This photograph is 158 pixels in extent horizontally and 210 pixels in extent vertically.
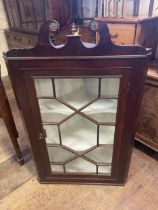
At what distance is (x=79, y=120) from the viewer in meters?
1.06

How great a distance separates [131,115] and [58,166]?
622 millimetres

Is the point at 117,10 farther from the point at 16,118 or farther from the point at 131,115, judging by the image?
the point at 16,118

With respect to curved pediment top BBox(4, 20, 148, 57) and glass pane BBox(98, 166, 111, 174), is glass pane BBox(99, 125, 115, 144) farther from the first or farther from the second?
curved pediment top BBox(4, 20, 148, 57)

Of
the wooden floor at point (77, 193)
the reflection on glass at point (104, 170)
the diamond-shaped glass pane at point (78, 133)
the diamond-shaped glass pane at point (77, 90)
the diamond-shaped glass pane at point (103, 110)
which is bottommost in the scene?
the wooden floor at point (77, 193)

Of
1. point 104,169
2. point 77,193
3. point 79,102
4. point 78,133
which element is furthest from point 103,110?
point 77,193

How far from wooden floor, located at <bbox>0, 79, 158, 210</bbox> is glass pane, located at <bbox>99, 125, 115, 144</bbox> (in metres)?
0.42

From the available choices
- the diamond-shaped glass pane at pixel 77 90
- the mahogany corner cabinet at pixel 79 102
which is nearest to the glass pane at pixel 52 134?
the mahogany corner cabinet at pixel 79 102

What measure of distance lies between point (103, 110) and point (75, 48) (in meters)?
0.38

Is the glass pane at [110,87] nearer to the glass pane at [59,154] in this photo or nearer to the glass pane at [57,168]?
the glass pane at [59,154]

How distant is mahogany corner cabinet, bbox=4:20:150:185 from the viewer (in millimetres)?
787

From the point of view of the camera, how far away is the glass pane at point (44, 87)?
89 centimetres

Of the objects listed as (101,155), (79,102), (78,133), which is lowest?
(101,155)

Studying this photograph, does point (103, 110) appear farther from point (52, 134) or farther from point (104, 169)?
point (104, 169)

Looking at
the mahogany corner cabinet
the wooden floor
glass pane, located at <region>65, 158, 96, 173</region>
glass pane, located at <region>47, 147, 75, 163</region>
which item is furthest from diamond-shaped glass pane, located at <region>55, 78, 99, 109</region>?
the wooden floor
